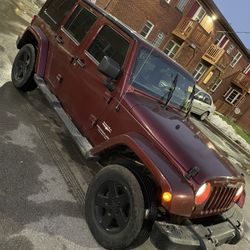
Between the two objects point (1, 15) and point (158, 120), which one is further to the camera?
point (1, 15)

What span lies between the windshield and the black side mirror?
0.30 m

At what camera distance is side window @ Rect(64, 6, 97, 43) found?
18.5ft

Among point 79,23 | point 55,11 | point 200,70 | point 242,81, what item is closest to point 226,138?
point 55,11

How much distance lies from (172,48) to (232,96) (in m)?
12.7

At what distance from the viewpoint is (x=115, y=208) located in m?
3.81

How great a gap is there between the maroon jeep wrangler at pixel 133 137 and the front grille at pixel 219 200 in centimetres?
2

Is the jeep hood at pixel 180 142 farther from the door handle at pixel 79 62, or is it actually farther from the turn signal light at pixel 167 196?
the door handle at pixel 79 62

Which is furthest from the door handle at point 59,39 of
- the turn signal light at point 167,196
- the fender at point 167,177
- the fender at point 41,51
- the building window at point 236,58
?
the building window at point 236,58

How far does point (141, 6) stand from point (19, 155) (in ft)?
67.6

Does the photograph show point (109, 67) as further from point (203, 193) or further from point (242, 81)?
point (242, 81)

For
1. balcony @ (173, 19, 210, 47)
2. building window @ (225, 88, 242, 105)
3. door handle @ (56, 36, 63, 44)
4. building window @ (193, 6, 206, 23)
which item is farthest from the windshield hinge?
→ building window @ (225, 88, 242, 105)

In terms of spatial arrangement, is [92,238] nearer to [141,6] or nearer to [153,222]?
[153,222]

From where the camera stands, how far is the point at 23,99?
263 inches

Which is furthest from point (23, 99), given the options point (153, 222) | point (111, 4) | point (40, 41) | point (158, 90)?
point (111, 4)
